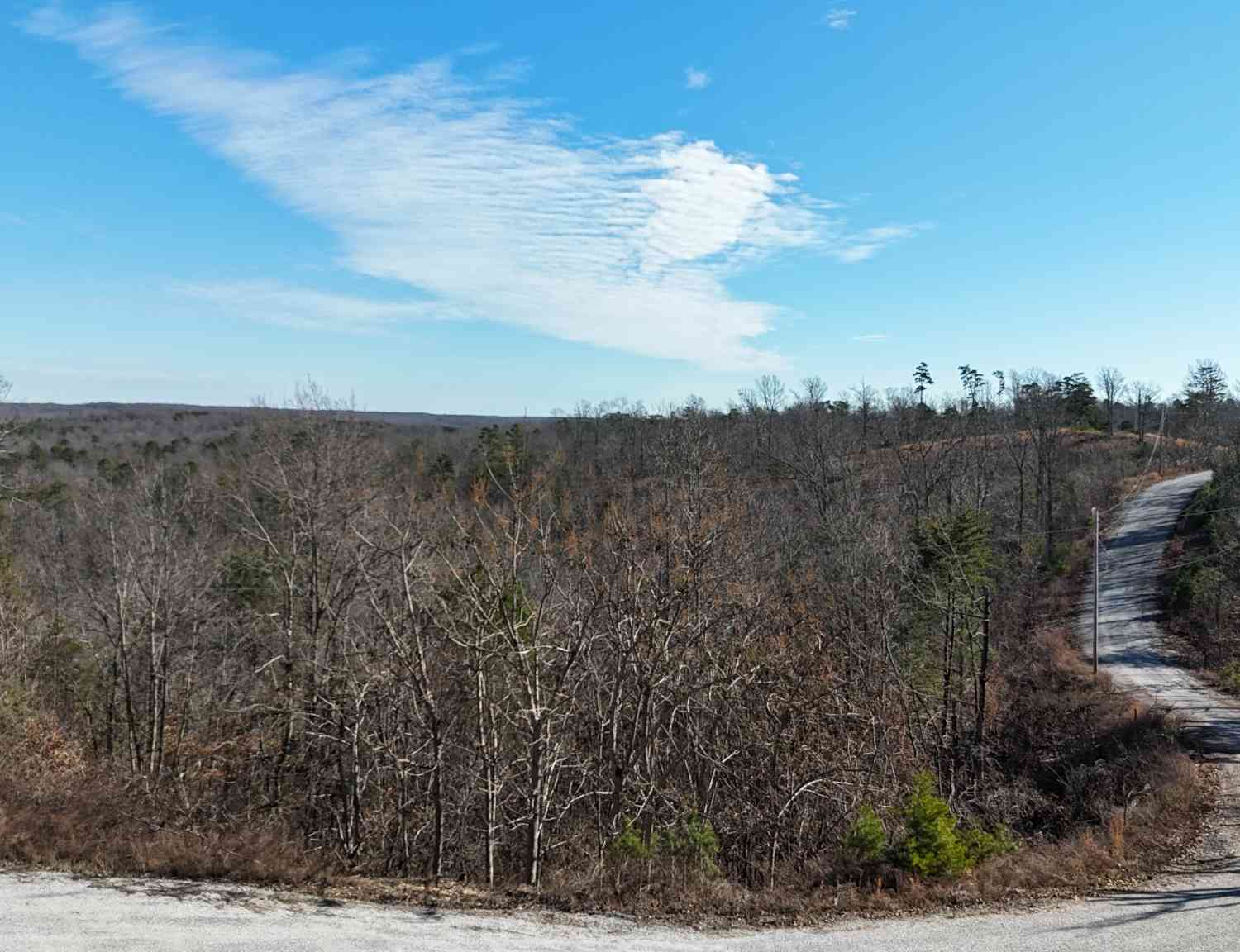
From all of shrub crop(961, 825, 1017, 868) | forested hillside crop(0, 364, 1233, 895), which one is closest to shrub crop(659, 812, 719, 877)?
forested hillside crop(0, 364, 1233, 895)

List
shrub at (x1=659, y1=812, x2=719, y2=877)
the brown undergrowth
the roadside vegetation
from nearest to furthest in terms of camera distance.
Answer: the brown undergrowth, shrub at (x1=659, y1=812, x2=719, y2=877), the roadside vegetation

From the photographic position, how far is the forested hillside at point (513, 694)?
→ 32.6ft

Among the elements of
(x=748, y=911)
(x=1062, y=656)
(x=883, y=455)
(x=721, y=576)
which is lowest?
(x=1062, y=656)

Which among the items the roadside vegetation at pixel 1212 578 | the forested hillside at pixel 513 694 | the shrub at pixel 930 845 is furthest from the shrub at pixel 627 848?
the roadside vegetation at pixel 1212 578

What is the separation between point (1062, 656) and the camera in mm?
28250

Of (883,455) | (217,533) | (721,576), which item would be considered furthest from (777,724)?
(883,455)

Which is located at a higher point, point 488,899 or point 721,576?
point 721,576

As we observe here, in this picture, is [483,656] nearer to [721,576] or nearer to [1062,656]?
[721,576]

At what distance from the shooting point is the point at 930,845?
9039 millimetres

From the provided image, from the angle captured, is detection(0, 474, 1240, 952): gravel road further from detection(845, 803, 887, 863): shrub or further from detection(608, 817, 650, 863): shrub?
detection(608, 817, 650, 863): shrub

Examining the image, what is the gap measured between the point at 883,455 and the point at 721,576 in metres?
43.7

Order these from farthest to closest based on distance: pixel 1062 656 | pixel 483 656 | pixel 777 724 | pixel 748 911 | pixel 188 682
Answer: pixel 1062 656 → pixel 188 682 → pixel 777 724 → pixel 483 656 → pixel 748 911

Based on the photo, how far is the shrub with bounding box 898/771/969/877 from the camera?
8.95 metres

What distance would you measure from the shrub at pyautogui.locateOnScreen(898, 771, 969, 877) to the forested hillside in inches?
1.1
